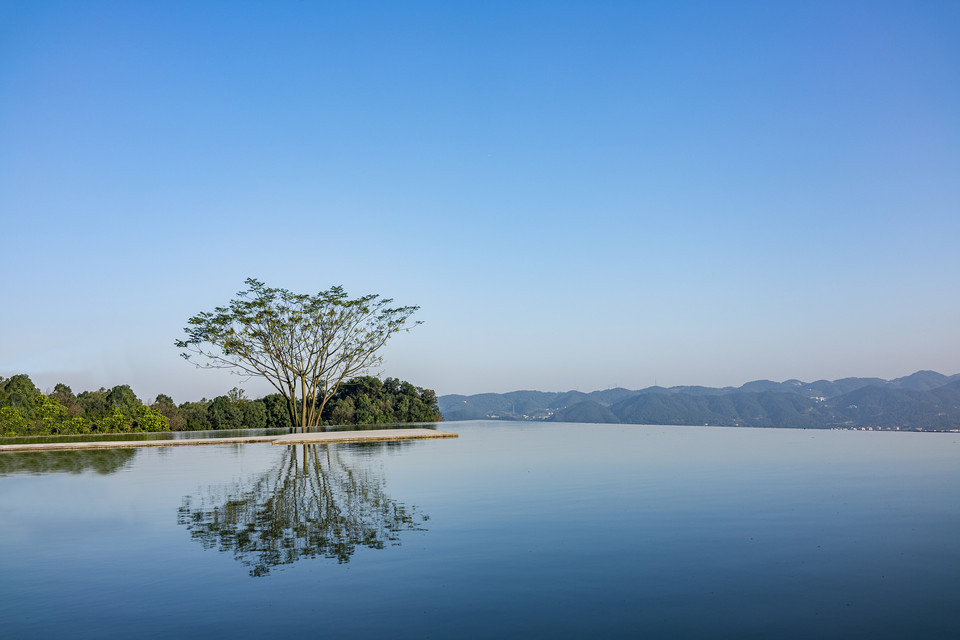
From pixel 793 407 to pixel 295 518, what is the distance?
424 ft

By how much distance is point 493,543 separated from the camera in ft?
27.6

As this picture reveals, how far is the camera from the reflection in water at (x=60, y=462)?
19500 mm

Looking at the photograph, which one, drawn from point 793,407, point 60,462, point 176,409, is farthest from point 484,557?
point 793,407

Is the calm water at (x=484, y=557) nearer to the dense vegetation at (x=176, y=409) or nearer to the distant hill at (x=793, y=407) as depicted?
the dense vegetation at (x=176, y=409)

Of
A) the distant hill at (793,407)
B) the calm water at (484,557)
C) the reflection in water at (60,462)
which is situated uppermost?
the reflection in water at (60,462)

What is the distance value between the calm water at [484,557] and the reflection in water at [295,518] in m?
0.06

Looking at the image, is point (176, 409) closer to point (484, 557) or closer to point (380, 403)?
point (380, 403)

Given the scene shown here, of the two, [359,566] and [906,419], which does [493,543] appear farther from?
[906,419]

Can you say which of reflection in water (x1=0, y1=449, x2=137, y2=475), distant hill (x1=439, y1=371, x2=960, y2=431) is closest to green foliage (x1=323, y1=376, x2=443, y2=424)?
distant hill (x1=439, y1=371, x2=960, y2=431)

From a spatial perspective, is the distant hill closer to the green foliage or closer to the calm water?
the green foliage

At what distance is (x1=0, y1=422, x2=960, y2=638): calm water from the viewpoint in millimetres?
5516

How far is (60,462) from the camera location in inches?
887

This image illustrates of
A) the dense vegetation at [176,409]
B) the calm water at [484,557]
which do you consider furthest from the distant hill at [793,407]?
the calm water at [484,557]

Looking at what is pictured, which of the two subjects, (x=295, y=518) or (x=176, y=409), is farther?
(x=176, y=409)
